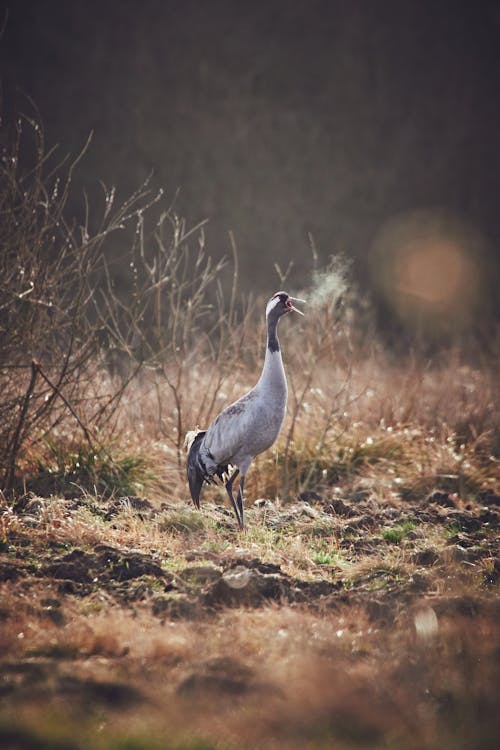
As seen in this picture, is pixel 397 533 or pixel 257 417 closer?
pixel 257 417

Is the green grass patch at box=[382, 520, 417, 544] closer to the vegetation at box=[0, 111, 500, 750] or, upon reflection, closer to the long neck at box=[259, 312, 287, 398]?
the vegetation at box=[0, 111, 500, 750]

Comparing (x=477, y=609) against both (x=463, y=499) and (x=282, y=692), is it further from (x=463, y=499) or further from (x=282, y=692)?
(x=463, y=499)

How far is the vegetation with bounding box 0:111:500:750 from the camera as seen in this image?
242cm

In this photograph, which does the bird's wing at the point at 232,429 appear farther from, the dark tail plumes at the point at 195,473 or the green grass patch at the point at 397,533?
the green grass patch at the point at 397,533

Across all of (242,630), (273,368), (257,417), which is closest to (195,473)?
(257,417)

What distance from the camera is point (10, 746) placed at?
86.4 inches

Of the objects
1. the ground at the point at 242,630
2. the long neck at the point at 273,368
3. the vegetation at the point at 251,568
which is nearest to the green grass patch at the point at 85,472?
the vegetation at the point at 251,568

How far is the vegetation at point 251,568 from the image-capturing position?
7.93 feet

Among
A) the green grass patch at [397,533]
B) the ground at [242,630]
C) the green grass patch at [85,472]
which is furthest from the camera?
the green grass patch at [85,472]

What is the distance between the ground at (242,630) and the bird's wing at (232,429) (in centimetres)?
45

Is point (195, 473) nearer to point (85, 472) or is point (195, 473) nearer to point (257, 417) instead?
point (257, 417)

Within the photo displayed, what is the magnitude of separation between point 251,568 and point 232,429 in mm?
842

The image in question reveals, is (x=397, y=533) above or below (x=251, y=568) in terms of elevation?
below

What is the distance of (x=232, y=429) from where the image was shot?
423cm
